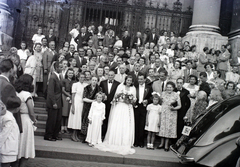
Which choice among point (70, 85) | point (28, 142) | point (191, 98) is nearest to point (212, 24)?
point (191, 98)

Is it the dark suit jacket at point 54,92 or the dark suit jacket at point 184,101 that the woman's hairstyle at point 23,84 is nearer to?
the dark suit jacket at point 54,92

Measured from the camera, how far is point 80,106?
805cm

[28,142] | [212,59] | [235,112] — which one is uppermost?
[212,59]

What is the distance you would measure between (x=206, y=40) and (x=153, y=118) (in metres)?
8.60

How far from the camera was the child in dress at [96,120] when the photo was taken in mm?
7555

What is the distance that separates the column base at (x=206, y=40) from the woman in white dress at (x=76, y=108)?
8.83 meters

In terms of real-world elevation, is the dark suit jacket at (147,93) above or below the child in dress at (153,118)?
above

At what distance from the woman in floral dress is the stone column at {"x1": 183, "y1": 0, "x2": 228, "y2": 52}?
7.80 meters

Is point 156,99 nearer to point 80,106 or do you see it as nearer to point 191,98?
point 191,98

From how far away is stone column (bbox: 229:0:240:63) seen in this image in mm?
15117

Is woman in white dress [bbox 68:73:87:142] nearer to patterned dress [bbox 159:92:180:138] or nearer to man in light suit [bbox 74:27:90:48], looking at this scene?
patterned dress [bbox 159:92:180:138]

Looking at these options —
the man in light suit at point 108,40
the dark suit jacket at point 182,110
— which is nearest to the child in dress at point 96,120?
the dark suit jacket at point 182,110

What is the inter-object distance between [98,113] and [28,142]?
8.60ft

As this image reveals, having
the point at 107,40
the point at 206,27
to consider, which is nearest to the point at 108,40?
the point at 107,40
